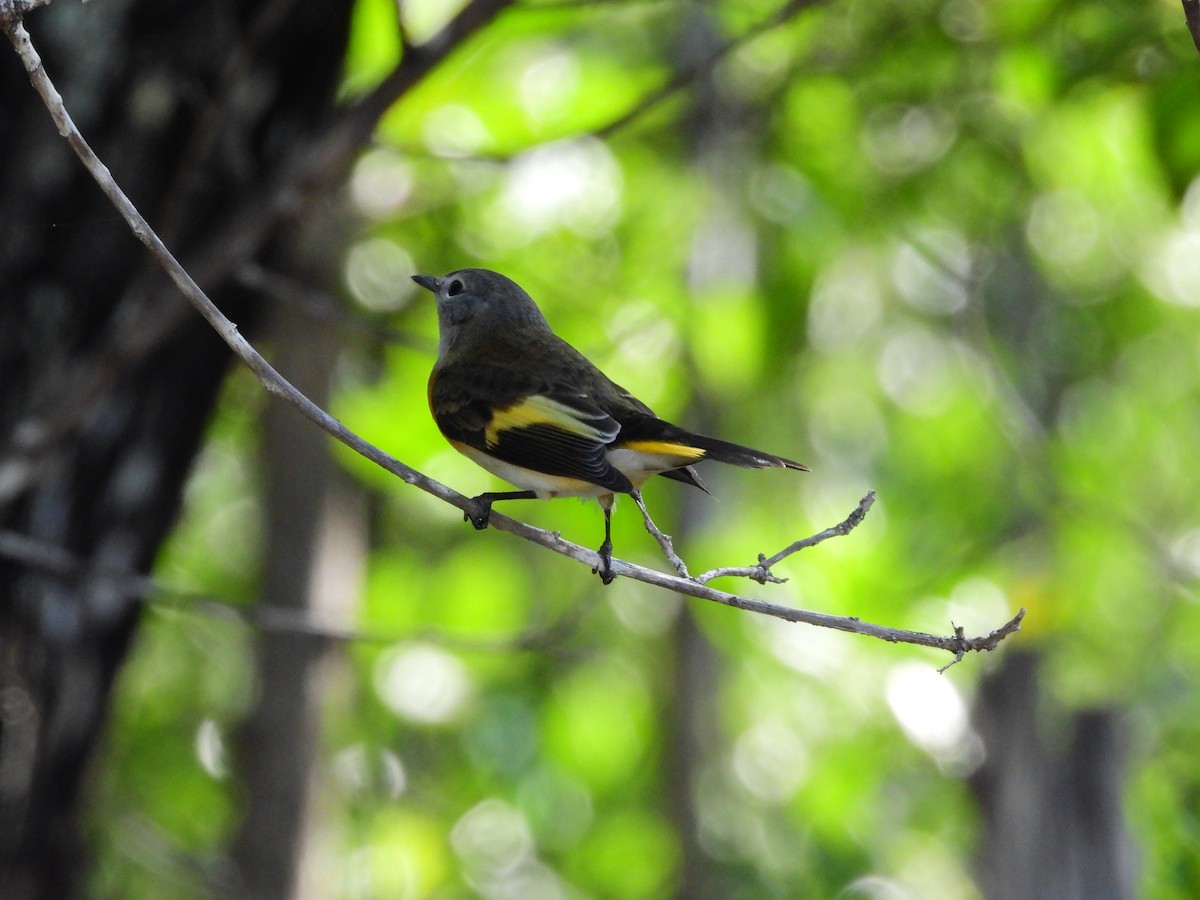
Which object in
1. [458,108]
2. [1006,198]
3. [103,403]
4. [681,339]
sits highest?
[1006,198]

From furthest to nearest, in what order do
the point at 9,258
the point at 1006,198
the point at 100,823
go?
1. the point at 1006,198
2. the point at 100,823
3. the point at 9,258

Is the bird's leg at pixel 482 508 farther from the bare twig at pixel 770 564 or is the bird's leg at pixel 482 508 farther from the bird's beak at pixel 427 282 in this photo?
the bird's beak at pixel 427 282

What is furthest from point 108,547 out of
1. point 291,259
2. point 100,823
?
point 100,823

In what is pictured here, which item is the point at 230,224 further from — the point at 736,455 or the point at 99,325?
the point at 736,455

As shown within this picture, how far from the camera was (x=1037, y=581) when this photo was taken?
5.11 meters

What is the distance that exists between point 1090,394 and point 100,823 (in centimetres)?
647

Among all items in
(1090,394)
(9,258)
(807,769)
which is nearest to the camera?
(9,258)

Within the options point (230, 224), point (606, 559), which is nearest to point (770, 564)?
point (606, 559)

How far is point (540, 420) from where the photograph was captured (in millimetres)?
3061

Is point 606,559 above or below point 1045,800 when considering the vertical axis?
below

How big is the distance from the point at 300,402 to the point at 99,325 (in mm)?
1532

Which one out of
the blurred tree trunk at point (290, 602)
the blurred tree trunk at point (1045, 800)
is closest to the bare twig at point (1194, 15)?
the blurred tree trunk at point (1045, 800)

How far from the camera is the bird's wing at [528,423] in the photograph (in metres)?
2.81

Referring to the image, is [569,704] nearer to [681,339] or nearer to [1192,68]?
[681,339]
